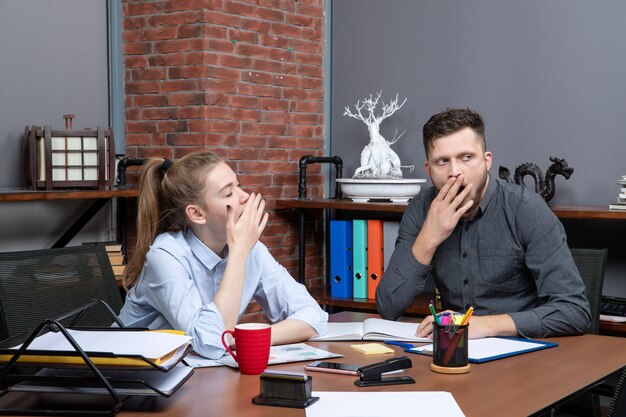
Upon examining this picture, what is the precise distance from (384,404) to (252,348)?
0.32 m

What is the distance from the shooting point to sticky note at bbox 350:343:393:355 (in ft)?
6.29

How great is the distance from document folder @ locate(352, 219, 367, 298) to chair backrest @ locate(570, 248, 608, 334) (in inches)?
55.3

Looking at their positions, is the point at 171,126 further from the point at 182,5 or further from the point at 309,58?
the point at 309,58

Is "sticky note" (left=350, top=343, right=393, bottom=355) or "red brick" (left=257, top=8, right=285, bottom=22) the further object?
"red brick" (left=257, top=8, right=285, bottom=22)

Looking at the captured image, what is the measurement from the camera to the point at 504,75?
3721 mm

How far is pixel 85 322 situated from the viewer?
223cm

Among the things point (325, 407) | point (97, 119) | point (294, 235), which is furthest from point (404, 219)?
point (97, 119)

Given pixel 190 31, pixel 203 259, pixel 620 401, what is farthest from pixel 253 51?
pixel 620 401

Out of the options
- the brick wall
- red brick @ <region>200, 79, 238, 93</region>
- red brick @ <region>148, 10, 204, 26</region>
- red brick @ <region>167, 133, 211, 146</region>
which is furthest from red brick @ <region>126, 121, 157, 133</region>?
red brick @ <region>148, 10, 204, 26</region>

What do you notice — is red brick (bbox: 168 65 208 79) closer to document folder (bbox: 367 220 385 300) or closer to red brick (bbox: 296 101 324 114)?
red brick (bbox: 296 101 324 114)

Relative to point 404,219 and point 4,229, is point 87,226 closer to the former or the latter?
point 4,229

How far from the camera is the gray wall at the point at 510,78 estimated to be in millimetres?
3443

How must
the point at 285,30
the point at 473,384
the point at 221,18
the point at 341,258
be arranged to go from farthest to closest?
the point at 285,30
the point at 341,258
the point at 221,18
the point at 473,384

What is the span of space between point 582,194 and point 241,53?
5.20 feet
